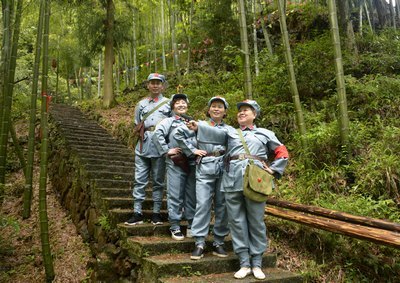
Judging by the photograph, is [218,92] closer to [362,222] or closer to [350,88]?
[350,88]

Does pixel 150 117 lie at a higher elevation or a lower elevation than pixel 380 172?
higher

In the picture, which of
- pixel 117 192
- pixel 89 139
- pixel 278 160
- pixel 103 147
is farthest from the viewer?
pixel 89 139

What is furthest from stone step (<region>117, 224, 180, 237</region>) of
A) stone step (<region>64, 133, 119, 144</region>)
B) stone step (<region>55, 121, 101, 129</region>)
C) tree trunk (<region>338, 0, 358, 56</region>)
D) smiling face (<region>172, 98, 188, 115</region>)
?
tree trunk (<region>338, 0, 358, 56</region>)

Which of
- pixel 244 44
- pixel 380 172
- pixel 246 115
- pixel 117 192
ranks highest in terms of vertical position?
pixel 244 44

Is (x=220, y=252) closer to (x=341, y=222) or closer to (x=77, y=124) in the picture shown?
(x=341, y=222)

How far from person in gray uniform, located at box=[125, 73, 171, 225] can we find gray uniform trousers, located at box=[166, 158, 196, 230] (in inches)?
12.3

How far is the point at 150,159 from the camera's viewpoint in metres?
4.18

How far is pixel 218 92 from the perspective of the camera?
28.0 feet

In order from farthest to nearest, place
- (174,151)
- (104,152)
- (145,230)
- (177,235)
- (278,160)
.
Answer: (104,152)
(145,230)
(177,235)
(174,151)
(278,160)

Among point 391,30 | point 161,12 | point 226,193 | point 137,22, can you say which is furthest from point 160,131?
point 161,12

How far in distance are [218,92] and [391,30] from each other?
169 inches

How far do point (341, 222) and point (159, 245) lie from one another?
75.8 inches

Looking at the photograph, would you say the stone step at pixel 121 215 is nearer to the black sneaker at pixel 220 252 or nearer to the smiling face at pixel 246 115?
the black sneaker at pixel 220 252

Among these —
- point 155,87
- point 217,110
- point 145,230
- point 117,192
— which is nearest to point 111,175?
point 117,192
